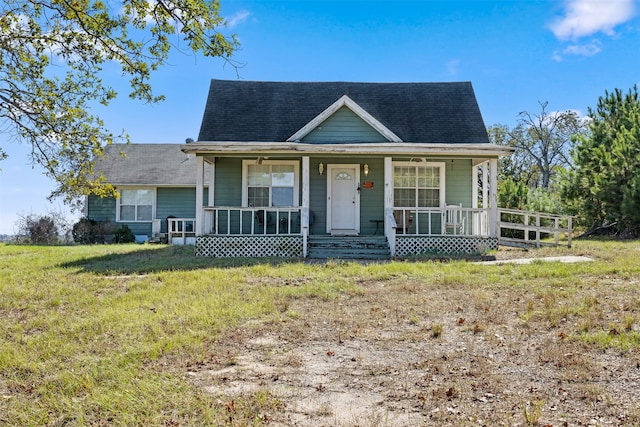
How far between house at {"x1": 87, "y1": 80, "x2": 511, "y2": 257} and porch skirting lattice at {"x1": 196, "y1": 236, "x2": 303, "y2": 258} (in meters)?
0.03

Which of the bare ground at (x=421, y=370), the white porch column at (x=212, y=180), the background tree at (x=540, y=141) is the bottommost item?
the bare ground at (x=421, y=370)

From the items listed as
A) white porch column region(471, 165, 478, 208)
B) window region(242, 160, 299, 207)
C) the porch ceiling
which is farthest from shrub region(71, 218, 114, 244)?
white porch column region(471, 165, 478, 208)

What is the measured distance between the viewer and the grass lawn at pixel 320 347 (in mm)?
3221

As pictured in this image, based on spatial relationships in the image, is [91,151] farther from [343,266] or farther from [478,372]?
[478,372]

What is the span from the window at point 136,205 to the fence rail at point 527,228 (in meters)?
14.8

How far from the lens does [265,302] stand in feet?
20.9

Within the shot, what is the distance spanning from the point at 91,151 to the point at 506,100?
31.5 metres

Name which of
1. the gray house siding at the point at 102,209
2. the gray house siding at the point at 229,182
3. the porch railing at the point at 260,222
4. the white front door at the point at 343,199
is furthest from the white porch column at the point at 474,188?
the gray house siding at the point at 102,209

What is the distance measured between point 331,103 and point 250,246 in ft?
20.6

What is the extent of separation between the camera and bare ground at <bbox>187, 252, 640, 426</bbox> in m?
3.13

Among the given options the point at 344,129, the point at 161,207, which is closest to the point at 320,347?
the point at 344,129

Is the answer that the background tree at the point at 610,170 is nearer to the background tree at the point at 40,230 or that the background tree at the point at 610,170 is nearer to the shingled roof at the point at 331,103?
the shingled roof at the point at 331,103

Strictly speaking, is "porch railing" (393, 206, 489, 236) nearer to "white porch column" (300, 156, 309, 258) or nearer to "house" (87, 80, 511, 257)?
"house" (87, 80, 511, 257)

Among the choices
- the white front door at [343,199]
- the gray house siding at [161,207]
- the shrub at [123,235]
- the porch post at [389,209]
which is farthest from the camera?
the gray house siding at [161,207]
